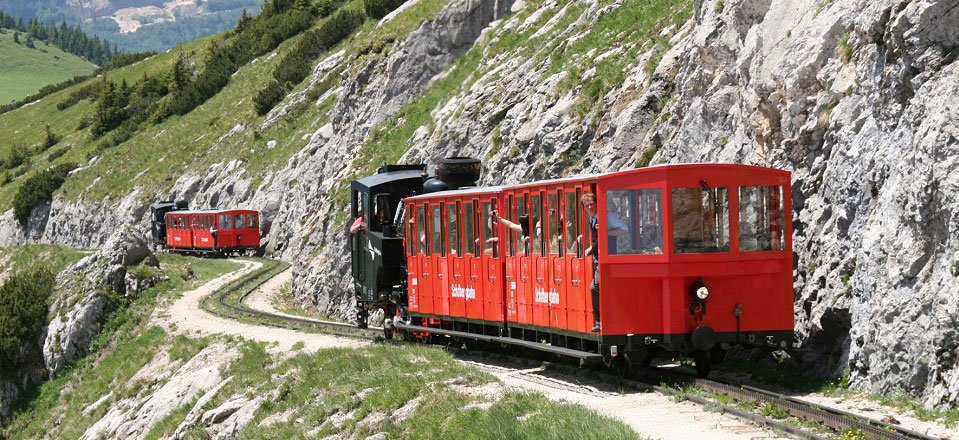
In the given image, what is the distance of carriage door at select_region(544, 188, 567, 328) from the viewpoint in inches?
727

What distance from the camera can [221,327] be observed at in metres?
35.4

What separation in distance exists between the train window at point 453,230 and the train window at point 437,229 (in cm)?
34

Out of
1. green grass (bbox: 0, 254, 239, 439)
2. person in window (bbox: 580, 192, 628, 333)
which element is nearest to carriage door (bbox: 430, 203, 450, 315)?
person in window (bbox: 580, 192, 628, 333)

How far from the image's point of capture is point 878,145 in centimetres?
1655

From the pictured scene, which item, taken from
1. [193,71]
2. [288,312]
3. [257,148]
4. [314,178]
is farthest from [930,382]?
[193,71]

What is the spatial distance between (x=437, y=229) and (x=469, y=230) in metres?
1.66

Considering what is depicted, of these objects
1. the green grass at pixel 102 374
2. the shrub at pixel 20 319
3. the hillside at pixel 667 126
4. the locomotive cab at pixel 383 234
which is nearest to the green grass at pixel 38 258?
the shrub at pixel 20 319

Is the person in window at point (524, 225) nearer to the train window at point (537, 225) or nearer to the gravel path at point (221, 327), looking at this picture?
the train window at point (537, 225)

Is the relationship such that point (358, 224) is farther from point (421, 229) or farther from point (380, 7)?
point (380, 7)

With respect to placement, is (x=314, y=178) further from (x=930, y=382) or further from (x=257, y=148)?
(x=930, y=382)

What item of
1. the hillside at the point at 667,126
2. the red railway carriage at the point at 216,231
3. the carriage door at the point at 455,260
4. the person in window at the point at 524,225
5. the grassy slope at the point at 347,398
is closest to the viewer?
the grassy slope at the point at 347,398

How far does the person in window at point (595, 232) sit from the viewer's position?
55.5 ft

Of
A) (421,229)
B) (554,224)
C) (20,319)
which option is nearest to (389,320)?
(421,229)

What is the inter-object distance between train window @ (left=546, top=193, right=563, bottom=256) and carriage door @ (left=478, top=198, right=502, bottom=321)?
2.21 metres
